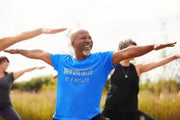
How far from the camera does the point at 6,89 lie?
7562 mm

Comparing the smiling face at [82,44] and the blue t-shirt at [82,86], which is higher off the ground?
the smiling face at [82,44]

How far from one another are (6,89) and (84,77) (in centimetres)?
398

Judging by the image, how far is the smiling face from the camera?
416cm

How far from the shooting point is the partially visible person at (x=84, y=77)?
13.0 ft

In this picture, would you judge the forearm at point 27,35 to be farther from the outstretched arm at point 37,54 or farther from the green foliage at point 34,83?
the green foliage at point 34,83

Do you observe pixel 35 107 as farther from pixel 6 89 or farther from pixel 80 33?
pixel 80 33

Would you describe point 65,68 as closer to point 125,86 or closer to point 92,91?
point 92,91

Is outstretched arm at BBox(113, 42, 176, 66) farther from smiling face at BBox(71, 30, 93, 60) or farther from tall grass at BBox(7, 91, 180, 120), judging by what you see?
tall grass at BBox(7, 91, 180, 120)

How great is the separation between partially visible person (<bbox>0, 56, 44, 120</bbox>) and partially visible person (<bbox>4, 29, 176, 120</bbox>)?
288 cm

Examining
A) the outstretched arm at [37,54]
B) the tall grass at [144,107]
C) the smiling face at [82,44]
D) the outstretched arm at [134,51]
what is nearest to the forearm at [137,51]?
the outstretched arm at [134,51]

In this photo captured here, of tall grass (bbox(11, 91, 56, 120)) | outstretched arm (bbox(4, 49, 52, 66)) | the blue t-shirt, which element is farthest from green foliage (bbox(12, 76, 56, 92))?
the blue t-shirt

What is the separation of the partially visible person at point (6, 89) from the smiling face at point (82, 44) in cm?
283

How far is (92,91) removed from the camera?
3990 millimetres

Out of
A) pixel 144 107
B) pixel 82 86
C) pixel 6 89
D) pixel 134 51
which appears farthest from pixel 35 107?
pixel 134 51
